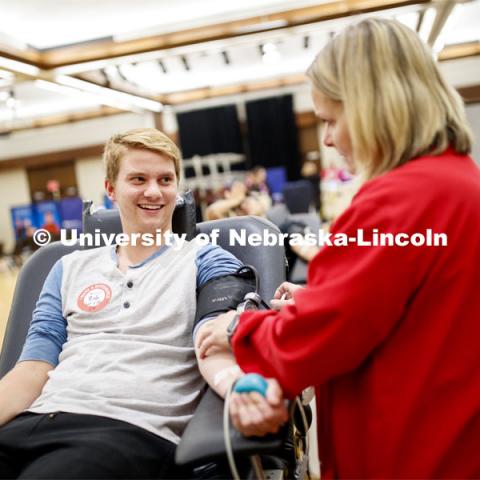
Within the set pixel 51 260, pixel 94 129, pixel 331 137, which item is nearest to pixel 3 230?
pixel 94 129

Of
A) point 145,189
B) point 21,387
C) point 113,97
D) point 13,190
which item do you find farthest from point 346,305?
point 13,190

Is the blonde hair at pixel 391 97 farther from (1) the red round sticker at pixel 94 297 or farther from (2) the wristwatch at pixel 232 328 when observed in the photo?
(1) the red round sticker at pixel 94 297

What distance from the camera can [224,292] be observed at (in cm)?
131

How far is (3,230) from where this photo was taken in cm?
1381

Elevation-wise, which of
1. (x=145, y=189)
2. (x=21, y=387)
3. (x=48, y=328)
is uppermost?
(x=145, y=189)

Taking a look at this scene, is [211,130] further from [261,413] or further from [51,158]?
[261,413]

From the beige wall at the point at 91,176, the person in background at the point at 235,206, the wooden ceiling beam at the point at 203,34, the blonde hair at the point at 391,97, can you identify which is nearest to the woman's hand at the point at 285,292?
the blonde hair at the point at 391,97

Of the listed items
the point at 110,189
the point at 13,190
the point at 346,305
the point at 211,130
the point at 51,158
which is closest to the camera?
the point at 346,305

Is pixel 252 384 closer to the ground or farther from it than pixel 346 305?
closer to the ground

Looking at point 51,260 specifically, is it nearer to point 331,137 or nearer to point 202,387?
point 202,387

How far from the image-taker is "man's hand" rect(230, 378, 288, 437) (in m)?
0.93

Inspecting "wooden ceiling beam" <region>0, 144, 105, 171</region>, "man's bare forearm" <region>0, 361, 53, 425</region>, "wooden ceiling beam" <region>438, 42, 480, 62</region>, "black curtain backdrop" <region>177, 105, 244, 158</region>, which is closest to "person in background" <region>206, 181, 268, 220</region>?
"man's bare forearm" <region>0, 361, 53, 425</region>

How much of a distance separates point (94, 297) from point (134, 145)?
1.37ft

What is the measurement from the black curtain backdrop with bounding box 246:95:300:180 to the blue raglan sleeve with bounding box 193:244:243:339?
1101 cm
